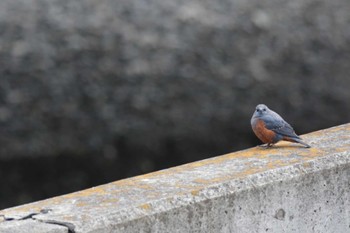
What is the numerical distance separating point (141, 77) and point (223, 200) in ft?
7.59

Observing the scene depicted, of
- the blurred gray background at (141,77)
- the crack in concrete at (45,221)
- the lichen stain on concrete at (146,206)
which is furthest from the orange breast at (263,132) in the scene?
the blurred gray background at (141,77)

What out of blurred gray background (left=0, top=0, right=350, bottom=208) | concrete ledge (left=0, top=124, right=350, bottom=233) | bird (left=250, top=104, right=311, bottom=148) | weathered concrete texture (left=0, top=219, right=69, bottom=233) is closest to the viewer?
weathered concrete texture (left=0, top=219, right=69, bottom=233)

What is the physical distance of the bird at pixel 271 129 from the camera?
305 centimetres

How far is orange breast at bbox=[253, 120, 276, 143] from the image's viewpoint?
3.05 metres

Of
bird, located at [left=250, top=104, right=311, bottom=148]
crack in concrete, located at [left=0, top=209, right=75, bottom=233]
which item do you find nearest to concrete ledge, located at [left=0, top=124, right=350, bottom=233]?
crack in concrete, located at [left=0, top=209, right=75, bottom=233]

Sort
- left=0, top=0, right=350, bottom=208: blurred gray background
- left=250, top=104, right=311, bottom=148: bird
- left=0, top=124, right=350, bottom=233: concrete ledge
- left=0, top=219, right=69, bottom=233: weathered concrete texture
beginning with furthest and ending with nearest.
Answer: left=0, top=0, right=350, bottom=208: blurred gray background < left=250, top=104, right=311, bottom=148: bird < left=0, top=124, right=350, bottom=233: concrete ledge < left=0, top=219, right=69, bottom=233: weathered concrete texture

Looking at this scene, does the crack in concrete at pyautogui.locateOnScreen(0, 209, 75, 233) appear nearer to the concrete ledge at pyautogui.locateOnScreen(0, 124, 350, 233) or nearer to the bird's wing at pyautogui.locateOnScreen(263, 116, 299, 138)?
the concrete ledge at pyautogui.locateOnScreen(0, 124, 350, 233)

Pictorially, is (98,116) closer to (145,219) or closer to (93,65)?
(93,65)

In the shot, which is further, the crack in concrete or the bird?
the bird

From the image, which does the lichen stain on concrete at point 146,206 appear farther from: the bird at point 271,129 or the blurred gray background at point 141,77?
the blurred gray background at point 141,77

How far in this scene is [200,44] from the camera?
477 cm

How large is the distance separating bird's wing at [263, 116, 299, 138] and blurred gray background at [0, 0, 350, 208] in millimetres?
1631

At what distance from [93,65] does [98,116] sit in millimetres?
270

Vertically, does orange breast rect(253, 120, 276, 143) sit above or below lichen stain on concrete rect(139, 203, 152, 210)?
above
